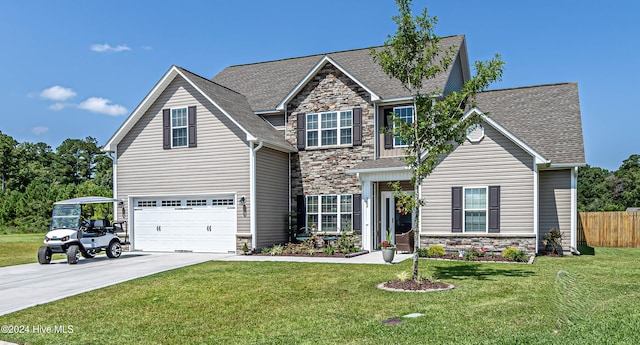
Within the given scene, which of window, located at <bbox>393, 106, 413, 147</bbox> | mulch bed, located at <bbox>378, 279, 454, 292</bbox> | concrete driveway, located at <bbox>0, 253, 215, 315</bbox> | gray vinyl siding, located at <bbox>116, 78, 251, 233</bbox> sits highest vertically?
window, located at <bbox>393, 106, 413, 147</bbox>

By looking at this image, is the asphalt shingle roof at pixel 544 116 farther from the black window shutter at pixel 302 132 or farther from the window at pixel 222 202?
the window at pixel 222 202

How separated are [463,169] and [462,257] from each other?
3.00 m

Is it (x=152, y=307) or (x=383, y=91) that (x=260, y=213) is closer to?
(x=383, y=91)

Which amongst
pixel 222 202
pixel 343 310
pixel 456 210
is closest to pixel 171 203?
pixel 222 202

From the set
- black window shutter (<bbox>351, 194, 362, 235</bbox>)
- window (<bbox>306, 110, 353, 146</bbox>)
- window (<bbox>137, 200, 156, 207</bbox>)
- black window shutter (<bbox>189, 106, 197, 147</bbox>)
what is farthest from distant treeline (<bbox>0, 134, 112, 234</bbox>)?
black window shutter (<bbox>351, 194, 362, 235</bbox>)

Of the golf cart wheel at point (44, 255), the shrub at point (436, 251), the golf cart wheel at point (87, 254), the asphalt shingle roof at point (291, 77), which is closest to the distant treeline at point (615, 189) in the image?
the asphalt shingle roof at point (291, 77)

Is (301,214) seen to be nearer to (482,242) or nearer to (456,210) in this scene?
(456,210)

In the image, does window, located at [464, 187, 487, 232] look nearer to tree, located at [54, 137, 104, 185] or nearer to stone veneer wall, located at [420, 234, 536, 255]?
stone veneer wall, located at [420, 234, 536, 255]

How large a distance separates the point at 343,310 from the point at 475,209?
9793 millimetres

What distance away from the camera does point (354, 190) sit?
19.9 meters

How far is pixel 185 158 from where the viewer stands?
20.3m

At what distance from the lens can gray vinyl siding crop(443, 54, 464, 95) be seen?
2138cm

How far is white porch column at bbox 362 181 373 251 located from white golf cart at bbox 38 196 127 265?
894 centimetres

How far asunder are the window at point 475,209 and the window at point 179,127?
428 inches
